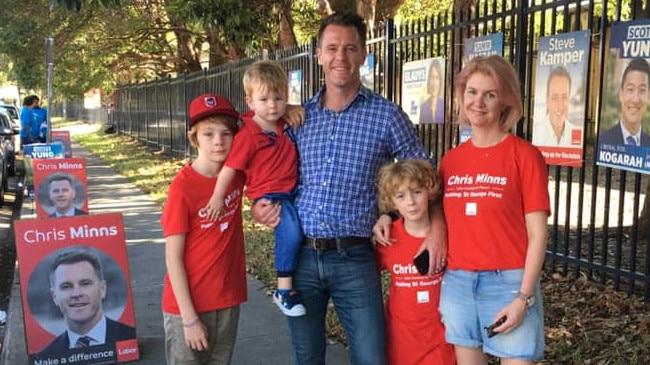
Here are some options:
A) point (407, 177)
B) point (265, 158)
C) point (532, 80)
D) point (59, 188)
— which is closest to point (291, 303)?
point (265, 158)

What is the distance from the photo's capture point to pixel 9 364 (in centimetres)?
454

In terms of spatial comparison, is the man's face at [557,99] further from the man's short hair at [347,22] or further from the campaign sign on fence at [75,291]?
the campaign sign on fence at [75,291]

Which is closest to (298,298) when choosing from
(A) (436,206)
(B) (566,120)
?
(A) (436,206)

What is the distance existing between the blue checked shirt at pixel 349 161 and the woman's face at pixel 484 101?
396mm

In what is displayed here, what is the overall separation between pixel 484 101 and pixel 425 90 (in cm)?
474

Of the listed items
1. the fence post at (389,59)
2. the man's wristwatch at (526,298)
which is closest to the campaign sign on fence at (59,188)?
the fence post at (389,59)

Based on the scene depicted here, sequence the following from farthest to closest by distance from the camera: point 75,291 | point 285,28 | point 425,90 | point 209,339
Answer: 1. point 285,28
2. point 425,90
3. point 75,291
4. point 209,339

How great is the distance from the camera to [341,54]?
2805mm

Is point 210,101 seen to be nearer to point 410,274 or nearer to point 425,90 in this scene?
point 410,274

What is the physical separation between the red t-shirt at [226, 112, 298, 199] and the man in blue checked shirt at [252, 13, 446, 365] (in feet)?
0.18

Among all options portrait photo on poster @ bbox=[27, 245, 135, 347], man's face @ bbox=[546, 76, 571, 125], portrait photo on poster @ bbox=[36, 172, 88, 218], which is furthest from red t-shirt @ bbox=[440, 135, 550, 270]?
portrait photo on poster @ bbox=[36, 172, 88, 218]

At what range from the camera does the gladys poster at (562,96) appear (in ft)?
16.8

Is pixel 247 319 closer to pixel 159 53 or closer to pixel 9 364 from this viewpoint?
pixel 9 364

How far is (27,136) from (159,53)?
46.1 ft
